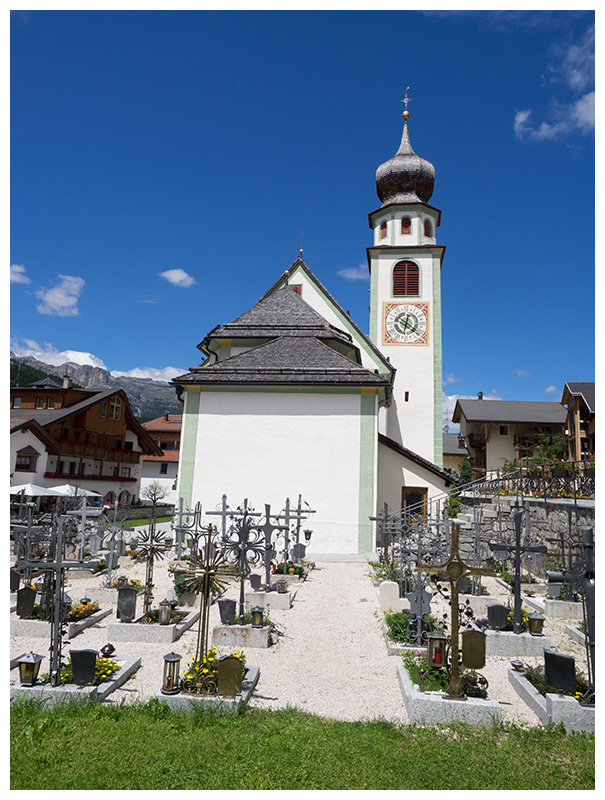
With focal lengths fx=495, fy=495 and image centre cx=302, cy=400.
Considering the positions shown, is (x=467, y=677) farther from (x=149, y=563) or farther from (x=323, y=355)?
(x=323, y=355)

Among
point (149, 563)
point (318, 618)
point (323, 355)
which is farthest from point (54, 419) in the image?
point (318, 618)

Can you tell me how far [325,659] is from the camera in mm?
9219

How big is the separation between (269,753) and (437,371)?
29.8m

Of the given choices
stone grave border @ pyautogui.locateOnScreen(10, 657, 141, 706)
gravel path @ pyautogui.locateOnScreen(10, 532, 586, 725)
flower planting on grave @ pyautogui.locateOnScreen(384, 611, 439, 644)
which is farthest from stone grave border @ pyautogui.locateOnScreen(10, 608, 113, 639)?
flower planting on grave @ pyautogui.locateOnScreen(384, 611, 439, 644)

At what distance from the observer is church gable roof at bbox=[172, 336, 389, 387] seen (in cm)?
2112

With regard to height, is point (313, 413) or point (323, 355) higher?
point (323, 355)

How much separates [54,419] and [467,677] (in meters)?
35.3

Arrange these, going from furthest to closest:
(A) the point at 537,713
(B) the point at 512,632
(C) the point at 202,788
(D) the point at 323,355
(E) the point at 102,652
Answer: (D) the point at 323,355 < (B) the point at 512,632 < (E) the point at 102,652 < (A) the point at 537,713 < (C) the point at 202,788

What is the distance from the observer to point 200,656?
7336mm

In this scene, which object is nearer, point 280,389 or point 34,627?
point 34,627

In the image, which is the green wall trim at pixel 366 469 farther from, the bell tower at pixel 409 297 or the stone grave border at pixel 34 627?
the stone grave border at pixel 34 627

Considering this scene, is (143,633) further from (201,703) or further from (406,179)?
(406,179)

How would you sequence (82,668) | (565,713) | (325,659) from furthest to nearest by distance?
(325,659)
(82,668)
(565,713)

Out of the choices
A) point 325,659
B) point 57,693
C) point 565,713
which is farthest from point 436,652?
point 57,693
